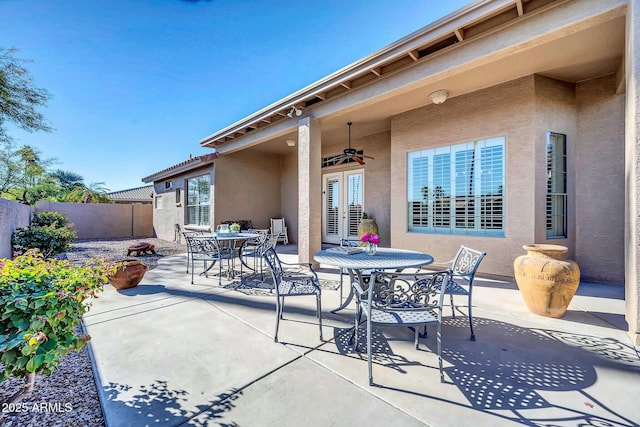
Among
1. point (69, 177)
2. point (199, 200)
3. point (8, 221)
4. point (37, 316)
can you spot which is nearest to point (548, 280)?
point (37, 316)

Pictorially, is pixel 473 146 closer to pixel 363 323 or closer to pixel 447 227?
pixel 447 227

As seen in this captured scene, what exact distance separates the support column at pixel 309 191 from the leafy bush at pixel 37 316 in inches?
165

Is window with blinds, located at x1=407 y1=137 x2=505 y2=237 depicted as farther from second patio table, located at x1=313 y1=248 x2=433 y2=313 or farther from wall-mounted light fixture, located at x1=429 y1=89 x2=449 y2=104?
second patio table, located at x1=313 y1=248 x2=433 y2=313

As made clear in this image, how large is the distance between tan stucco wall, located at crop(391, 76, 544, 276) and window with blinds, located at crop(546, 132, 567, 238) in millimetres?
548

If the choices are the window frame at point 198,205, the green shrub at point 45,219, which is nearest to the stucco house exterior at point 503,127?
the window frame at point 198,205

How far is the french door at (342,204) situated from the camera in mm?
8125

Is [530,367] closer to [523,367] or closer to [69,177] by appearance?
[523,367]

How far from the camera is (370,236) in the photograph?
3156 millimetres

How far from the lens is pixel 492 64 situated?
4.11m

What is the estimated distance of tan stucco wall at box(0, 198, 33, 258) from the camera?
4973 mm

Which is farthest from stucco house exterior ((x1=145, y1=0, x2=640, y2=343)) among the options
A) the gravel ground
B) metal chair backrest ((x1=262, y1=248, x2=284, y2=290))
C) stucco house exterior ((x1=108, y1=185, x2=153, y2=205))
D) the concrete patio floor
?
stucco house exterior ((x1=108, y1=185, x2=153, y2=205))

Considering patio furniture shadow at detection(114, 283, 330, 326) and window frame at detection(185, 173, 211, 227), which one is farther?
window frame at detection(185, 173, 211, 227)

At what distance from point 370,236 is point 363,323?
1.01 meters

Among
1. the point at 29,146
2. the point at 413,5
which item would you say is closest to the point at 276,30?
the point at 413,5
